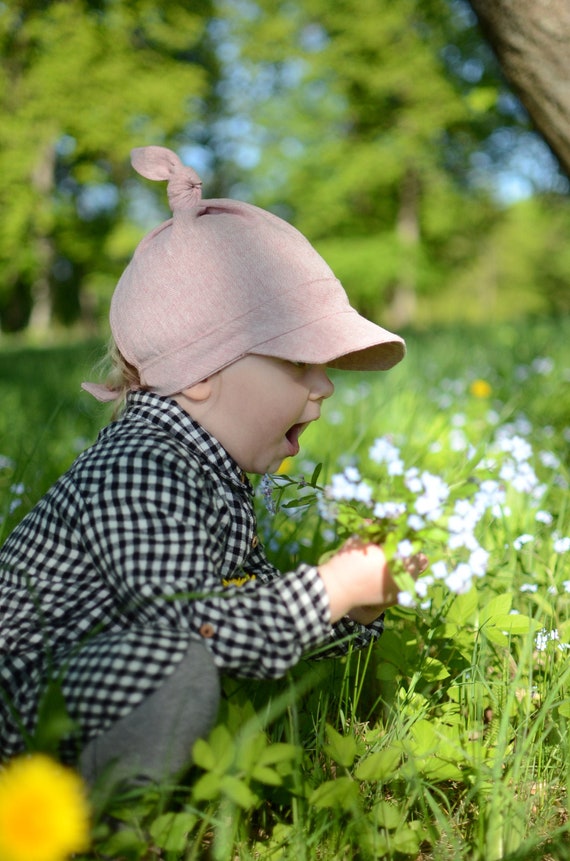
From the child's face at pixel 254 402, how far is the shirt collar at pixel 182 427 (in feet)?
0.08

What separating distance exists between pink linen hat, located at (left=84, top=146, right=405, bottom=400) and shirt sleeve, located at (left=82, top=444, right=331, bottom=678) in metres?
0.27

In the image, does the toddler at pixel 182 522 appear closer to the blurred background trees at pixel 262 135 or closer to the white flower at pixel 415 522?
the white flower at pixel 415 522

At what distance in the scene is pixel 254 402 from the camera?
5.36 feet

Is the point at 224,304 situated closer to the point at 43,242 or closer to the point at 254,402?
the point at 254,402

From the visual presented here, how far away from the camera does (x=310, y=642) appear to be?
1.34 metres

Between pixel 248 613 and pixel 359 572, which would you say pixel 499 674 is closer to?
pixel 359 572

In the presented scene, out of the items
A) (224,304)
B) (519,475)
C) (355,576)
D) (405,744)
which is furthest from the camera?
(519,475)

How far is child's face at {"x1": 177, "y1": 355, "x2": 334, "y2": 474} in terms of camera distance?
162 centimetres

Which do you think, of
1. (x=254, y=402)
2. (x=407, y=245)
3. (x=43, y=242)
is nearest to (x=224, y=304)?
(x=254, y=402)

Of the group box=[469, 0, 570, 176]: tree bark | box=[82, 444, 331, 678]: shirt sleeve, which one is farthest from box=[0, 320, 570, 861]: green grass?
box=[469, 0, 570, 176]: tree bark

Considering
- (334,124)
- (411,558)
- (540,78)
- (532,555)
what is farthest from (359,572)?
(334,124)

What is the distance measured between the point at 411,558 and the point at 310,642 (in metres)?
0.22

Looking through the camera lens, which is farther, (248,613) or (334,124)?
(334,124)

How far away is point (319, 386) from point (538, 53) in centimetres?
186
